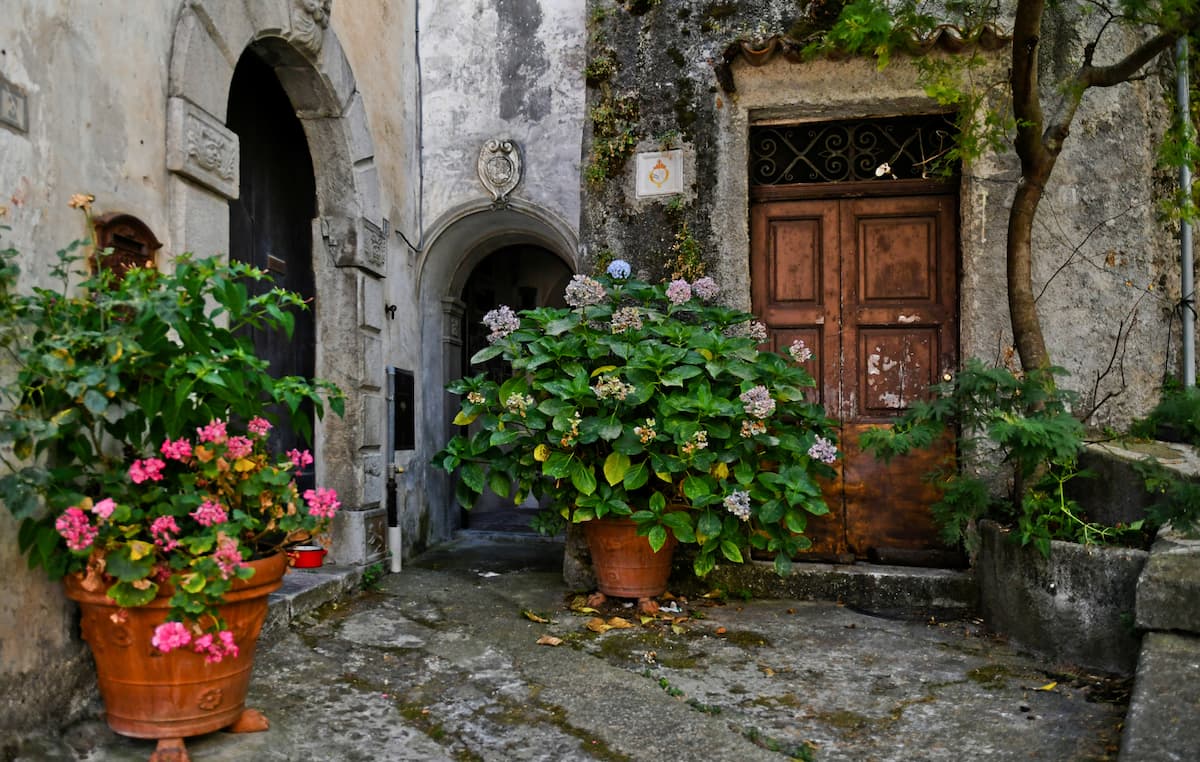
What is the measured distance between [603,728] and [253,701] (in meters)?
1.30

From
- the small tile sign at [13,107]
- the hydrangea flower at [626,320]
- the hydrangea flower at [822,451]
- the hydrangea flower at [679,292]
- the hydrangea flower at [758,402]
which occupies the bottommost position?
the hydrangea flower at [822,451]

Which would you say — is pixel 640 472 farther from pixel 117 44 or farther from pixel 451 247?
pixel 451 247

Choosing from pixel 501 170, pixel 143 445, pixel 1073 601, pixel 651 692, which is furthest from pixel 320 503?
pixel 501 170

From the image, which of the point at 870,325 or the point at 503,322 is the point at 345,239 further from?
the point at 870,325

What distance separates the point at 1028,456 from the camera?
3871 millimetres

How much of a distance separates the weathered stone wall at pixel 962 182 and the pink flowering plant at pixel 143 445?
2.95 meters

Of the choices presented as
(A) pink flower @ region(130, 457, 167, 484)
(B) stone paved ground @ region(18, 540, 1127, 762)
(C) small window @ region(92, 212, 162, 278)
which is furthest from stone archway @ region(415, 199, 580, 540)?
(A) pink flower @ region(130, 457, 167, 484)

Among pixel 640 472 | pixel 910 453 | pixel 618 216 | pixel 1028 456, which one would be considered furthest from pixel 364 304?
pixel 1028 456

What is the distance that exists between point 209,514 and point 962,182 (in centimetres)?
429

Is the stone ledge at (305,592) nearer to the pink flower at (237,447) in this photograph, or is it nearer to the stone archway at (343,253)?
the stone archway at (343,253)

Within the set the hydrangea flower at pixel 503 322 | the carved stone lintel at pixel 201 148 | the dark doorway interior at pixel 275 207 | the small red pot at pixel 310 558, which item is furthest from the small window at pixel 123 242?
the small red pot at pixel 310 558

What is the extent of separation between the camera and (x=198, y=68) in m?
3.88

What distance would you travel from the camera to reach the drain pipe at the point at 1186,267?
4.84 metres

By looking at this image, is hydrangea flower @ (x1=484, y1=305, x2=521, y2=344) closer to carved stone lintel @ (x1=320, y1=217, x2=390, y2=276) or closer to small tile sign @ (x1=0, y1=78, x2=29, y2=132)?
carved stone lintel @ (x1=320, y1=217, x2=390, y2=276)
